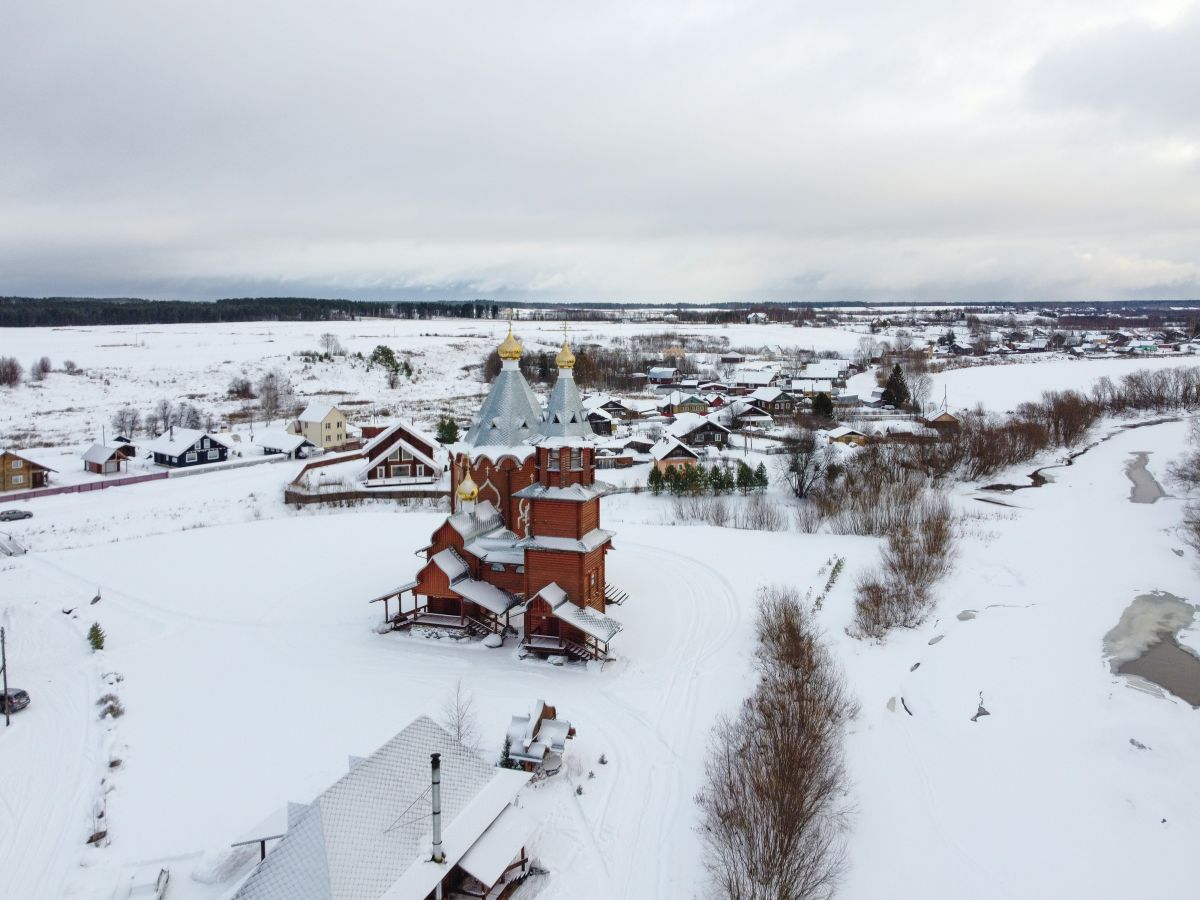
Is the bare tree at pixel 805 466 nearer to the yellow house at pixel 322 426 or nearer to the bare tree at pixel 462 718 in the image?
the bare tree at pixel 462 718

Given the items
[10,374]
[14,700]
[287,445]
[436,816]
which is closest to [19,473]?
[287,445]

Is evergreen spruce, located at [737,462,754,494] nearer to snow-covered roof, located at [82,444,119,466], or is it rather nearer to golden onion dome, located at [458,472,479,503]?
golden onion dome, located at [458,472,479,503]

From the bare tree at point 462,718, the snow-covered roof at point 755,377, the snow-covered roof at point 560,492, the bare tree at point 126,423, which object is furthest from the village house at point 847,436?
the bare tree at point 126,423

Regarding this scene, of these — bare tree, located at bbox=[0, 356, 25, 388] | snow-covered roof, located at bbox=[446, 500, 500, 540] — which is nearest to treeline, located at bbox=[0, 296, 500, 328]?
bare tree, located at bbox=[0, 356, 25, 388]

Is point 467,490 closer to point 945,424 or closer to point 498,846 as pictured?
point 498,846

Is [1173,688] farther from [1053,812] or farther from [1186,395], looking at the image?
[1186,395]

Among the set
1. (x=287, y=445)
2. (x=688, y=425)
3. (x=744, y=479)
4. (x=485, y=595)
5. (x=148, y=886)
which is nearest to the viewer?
(x=148, y=886)
